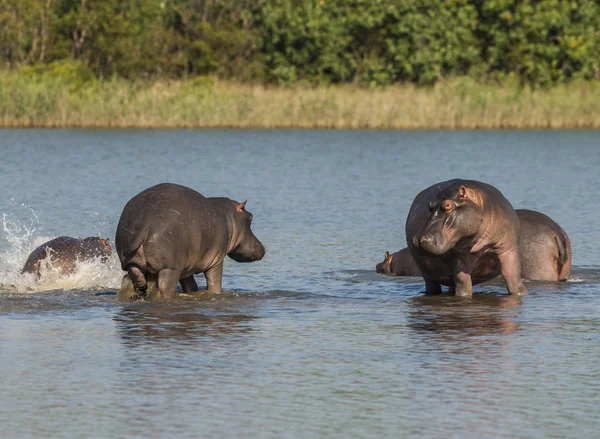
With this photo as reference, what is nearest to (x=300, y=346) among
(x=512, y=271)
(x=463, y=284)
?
(x=463, y=284)

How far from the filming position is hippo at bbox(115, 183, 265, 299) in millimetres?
9781

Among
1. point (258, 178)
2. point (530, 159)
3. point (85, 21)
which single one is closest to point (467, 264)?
point (258, 178)

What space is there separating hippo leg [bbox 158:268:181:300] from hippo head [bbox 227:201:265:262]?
1099 mm

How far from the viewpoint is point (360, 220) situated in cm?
1695

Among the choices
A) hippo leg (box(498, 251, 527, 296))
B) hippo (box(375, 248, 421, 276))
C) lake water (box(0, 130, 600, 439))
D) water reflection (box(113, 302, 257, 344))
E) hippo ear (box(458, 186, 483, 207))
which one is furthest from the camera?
hippo (box(375, 248, 421, 276))

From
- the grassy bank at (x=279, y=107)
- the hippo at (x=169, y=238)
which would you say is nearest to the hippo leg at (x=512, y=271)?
the hippo at (x=169, y=238)

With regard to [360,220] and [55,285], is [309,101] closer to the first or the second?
[360,220]

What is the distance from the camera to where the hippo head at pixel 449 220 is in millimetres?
9758

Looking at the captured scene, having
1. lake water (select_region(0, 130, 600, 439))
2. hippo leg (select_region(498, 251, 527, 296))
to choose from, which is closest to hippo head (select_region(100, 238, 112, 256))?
lake water (select_region(0, 130, 600, 439))

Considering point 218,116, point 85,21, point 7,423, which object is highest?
point 85,21

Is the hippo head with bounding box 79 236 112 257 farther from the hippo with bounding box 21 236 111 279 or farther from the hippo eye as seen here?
the hippo eye

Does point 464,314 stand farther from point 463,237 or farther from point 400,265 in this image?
point 400,265

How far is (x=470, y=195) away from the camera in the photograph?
1000cm

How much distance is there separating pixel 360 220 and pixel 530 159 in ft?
38.3
